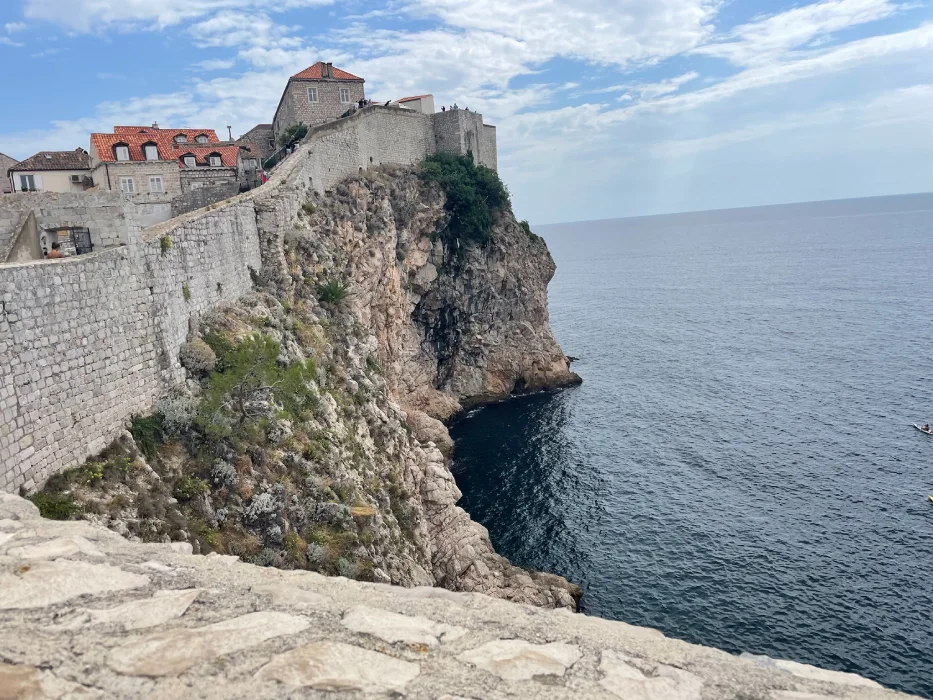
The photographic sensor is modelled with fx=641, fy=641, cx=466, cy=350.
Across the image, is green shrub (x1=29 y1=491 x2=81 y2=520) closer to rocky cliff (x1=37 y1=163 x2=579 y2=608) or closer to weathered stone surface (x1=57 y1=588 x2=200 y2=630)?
rocky cliff (x1=37 y1=163 x2=579 y2=608)

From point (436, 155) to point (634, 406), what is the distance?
2453 cm

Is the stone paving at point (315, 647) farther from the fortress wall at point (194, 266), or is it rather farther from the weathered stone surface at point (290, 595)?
the fortress wall at point (194, 266)

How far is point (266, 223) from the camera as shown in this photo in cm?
2366

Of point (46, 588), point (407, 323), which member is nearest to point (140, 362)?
point (46, 588)

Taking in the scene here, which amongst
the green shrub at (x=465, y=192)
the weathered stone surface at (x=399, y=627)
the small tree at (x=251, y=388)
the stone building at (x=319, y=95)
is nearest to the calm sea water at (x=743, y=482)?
the green shrub at (x=465, y=192)

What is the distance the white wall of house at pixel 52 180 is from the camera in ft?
96.5

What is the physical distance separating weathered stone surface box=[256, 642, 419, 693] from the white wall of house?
3282 cm

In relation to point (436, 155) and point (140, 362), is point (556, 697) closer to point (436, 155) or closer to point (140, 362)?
point (140, 362)

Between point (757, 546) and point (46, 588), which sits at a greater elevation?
point (46, 588)

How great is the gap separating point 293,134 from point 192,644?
43437mm

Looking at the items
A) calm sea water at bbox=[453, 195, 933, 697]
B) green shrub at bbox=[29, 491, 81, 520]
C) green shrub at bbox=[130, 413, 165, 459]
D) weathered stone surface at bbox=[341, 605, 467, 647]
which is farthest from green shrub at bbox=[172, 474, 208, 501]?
calm sea water at bbox=[453, 195, 933, 697]

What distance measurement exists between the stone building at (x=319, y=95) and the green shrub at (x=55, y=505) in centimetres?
3848

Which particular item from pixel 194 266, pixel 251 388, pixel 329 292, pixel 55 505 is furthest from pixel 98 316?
pixel 329 292

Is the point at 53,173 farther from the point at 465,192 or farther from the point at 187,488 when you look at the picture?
the point at 465,192
